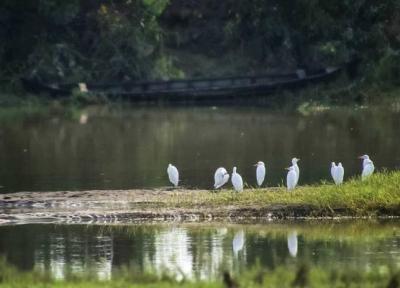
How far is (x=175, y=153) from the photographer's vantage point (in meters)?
40.9

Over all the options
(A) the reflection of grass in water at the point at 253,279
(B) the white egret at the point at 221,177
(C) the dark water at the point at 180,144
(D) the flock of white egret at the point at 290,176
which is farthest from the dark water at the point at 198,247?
(C) the dark water at the point at 180,144

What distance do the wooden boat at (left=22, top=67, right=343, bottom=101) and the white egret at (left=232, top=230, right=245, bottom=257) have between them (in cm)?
3966

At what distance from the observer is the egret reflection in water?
21.3m

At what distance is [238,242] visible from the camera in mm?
22594

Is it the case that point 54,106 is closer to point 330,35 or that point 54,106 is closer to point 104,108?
point 104,108

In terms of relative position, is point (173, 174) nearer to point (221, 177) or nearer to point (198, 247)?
point (221, 177)

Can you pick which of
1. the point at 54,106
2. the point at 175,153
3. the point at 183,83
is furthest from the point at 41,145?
the point at 183,83

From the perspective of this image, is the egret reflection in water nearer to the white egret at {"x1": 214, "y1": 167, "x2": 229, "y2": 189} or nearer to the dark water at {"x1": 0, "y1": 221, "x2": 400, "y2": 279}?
the dark water at {"x1": 0, "y1": 221, "x2": 400, "y2": 279}

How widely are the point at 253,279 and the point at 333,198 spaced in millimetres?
8246

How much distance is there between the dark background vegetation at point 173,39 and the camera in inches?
2437

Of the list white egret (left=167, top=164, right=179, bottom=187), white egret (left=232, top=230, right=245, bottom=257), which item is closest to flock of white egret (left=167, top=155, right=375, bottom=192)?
white egret (left=167, top=164, right=179, bottom=187)

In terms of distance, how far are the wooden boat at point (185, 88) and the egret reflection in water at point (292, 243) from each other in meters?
39.8

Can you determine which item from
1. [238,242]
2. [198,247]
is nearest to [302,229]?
[238,242]

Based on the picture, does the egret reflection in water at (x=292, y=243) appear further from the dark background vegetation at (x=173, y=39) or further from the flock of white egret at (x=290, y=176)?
the dark background vegetation at (x=173, y=39)
